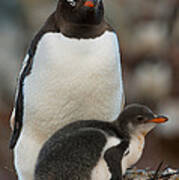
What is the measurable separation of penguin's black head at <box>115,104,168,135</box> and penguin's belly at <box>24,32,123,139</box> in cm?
12

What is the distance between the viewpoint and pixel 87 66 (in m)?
2.51

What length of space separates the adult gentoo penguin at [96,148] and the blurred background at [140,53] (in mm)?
4304

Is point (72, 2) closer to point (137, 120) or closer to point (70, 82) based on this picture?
point (70, 82)

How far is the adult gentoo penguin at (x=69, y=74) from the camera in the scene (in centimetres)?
251

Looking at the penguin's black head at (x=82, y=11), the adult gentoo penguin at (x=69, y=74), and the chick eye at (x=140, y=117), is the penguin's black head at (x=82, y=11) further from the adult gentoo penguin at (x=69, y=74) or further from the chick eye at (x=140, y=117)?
the chick eye at (x=140, y=117)

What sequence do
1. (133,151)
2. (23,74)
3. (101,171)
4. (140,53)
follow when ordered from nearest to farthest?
(101,171)
(133,151)
(23,74)
(140,53)

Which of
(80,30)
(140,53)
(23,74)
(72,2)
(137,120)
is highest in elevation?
(72,2)

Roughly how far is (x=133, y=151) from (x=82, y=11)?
548 millimetres

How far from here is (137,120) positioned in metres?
2.52

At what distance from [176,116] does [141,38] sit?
8.33 ft

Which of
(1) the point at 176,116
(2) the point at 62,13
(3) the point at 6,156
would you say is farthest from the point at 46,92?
(1) the point at 176,116

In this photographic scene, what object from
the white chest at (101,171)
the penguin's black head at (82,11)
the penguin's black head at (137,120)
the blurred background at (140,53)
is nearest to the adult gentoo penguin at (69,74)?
the penguin's black head at (82,11)

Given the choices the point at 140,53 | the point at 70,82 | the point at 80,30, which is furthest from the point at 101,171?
the point at 140,53

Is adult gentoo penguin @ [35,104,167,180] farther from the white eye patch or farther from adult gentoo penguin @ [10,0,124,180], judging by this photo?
the white eye patch
